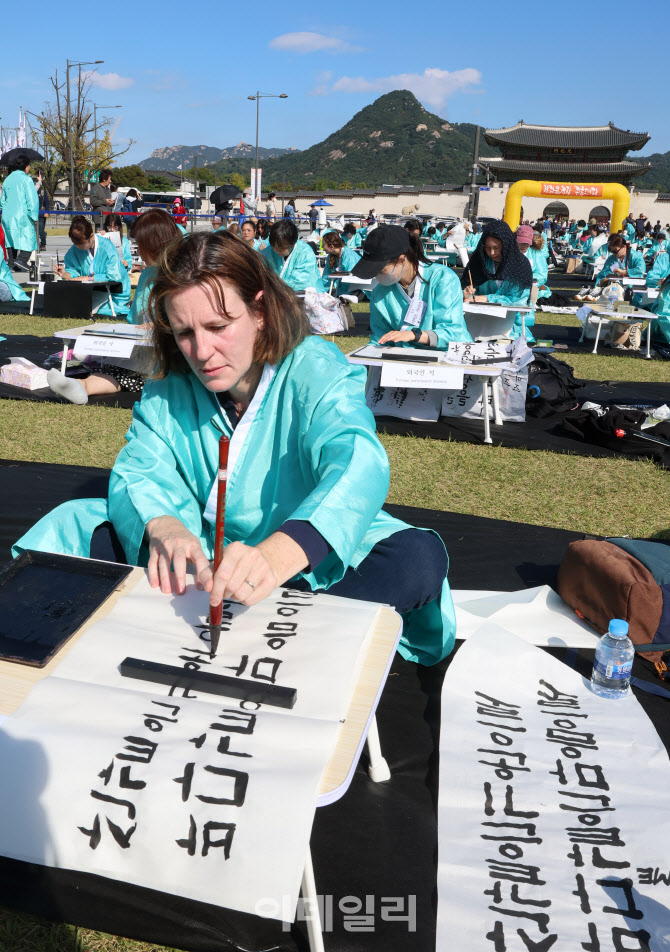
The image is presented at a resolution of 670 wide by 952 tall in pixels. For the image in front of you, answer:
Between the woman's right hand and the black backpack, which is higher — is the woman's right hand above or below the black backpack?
above

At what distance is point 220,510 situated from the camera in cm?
128

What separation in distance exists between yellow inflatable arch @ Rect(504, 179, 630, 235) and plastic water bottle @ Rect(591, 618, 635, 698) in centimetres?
2282

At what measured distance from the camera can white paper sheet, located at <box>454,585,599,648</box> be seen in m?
2.50

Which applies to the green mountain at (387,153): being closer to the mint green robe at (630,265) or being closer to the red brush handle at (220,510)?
the mint green robe at (630,265)

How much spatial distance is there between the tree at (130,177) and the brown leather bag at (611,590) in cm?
4089

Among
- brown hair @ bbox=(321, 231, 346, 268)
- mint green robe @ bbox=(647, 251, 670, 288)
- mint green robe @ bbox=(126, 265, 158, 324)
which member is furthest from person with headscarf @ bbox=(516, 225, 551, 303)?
mint green robe @ bbox=(126, 265, 158, 324)

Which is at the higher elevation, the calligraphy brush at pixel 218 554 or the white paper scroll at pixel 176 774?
the calligraphy brush at pixel 218 554

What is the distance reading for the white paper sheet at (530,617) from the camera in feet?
8.21

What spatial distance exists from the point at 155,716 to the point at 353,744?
12.6 inches

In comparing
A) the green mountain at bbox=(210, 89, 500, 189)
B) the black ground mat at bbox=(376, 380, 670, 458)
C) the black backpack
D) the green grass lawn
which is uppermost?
the green mountain at bbox=(210, 89, 500, 189)

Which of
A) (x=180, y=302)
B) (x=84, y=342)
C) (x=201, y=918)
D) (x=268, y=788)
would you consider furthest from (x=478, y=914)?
(x=84, y=342)

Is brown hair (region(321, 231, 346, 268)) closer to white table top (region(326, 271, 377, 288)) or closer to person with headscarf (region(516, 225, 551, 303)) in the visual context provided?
white table top (region(326, 271, 377, 288))

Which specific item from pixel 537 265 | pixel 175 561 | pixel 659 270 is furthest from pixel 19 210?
pixel 175 561

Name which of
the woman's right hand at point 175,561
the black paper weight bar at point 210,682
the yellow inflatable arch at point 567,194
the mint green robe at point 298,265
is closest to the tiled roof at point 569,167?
the yellow inflatable arch at point 567,194
